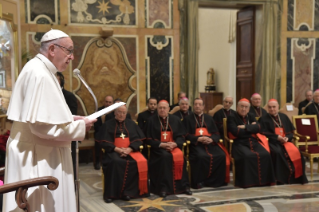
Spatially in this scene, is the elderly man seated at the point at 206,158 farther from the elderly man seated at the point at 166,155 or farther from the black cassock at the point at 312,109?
the black cassock at the point at 312,109

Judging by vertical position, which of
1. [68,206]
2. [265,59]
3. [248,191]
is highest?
[265,59]

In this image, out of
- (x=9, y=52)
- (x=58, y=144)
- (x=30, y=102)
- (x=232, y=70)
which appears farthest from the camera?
(x=232, y=70)

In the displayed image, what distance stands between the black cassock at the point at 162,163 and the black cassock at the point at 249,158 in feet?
2.98

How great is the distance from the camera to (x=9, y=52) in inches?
270

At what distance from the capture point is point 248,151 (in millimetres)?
6629

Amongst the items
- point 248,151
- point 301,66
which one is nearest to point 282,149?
point 248,151

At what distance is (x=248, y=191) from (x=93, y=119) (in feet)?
13.8

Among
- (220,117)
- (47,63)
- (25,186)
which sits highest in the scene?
(47,63)

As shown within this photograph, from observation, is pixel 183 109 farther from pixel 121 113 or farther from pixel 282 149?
pixel 282 149

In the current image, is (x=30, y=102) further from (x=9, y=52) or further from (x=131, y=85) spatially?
(x=131, y=85)

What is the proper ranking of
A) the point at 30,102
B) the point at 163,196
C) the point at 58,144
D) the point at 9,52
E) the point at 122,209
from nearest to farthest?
the point at 30,102, the point at 58,144, the point at 122,209, the point at 163,196, the point at 9,52

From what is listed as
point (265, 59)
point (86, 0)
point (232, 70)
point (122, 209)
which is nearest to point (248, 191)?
point (122, 209)

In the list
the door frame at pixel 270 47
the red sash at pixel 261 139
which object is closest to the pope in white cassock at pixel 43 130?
the red sash at pixel 261 139

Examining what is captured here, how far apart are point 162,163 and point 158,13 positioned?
399cm
